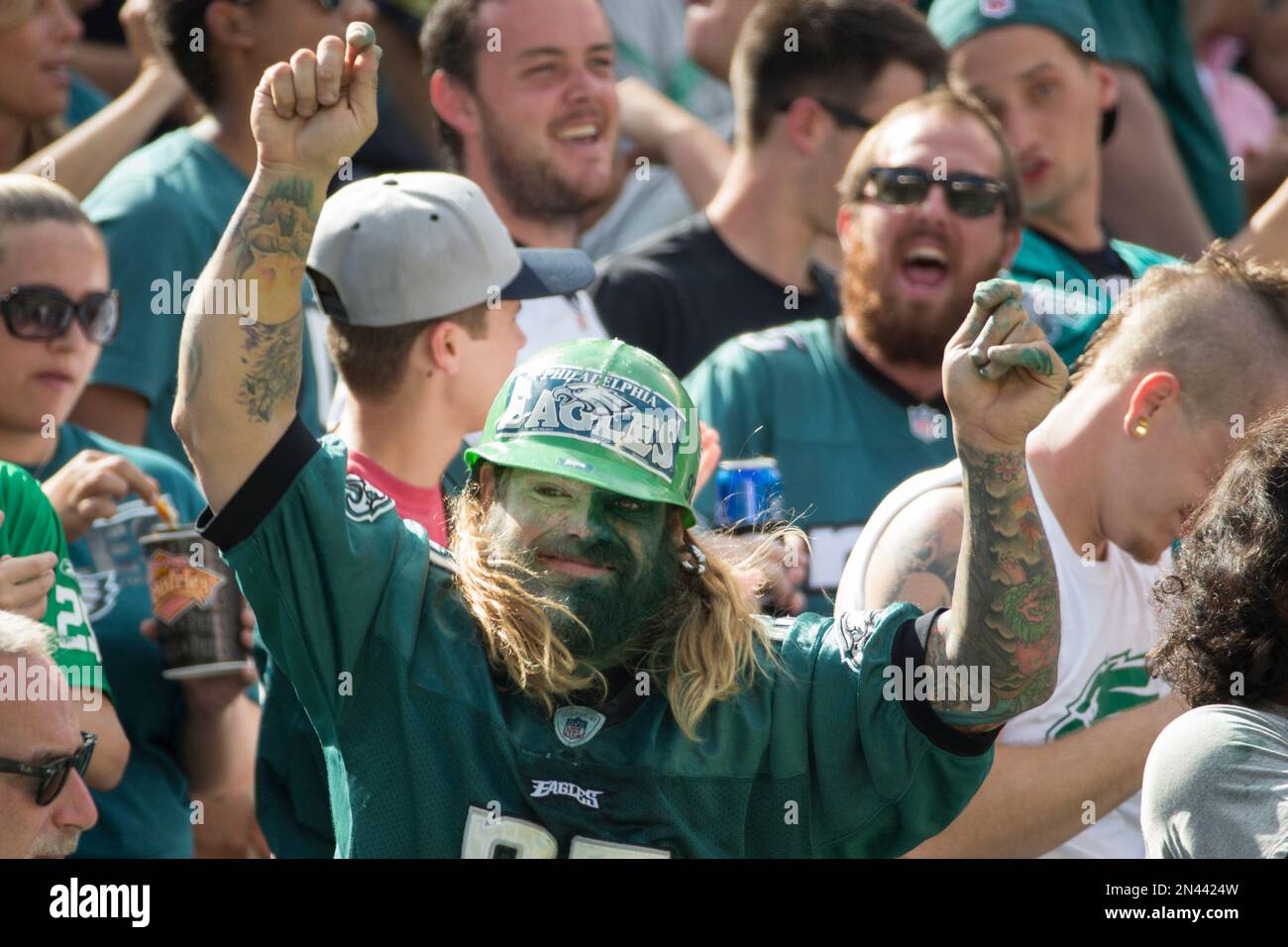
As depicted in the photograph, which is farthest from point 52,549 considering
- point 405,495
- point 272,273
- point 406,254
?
point 272,273

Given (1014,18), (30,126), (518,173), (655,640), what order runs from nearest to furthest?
(655,640) < (518,173) < (30,126) < (1014,18)

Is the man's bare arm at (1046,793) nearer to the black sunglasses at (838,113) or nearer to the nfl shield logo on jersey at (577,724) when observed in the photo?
the nfl shield logo on jersey at (577,724)

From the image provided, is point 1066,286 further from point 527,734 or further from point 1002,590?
point 527,734

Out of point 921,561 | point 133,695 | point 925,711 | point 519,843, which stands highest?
point 921,561

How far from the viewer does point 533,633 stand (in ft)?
10.3

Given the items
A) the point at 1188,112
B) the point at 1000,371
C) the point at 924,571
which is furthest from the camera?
the point at 1188,112

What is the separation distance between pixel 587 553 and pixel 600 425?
0.21 metres

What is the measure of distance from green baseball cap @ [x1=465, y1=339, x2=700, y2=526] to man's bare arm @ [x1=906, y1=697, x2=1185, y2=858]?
884 millimetres

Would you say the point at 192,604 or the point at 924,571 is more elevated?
the point at 924,571

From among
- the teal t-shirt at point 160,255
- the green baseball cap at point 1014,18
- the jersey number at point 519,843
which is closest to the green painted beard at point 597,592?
the jersey number at point 519,843

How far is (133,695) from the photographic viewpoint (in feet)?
13.8

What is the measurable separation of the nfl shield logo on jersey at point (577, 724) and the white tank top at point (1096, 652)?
80 cm
